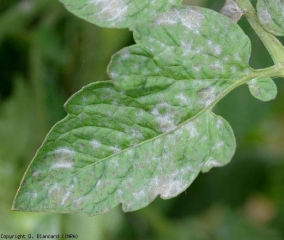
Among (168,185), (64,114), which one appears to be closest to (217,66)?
(168,185)

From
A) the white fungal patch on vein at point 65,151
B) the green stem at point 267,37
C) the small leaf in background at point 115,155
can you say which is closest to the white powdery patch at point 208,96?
the small leaf in background at point 115,155

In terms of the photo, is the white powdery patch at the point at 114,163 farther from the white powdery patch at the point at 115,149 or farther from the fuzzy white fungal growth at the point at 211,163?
the fuzzy white fungal growth at the point at 211,163

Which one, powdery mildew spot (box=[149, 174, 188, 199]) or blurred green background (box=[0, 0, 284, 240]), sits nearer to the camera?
powdery mildew spot (box=[149, 174, 188, 199])

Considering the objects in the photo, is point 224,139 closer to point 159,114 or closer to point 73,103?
point 159,114

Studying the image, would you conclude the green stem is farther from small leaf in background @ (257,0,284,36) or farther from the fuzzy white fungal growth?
the fuzzy white fungal growth

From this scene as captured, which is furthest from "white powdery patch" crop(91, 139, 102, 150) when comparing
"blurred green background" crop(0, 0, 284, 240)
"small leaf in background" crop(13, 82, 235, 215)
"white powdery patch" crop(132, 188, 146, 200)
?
"blurred green background" crop(0, 0, 284, 240)

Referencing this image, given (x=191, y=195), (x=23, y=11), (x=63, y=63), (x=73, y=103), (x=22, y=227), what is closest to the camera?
(x=73, y=103)

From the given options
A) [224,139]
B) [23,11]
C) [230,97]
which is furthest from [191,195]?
[224,139]
